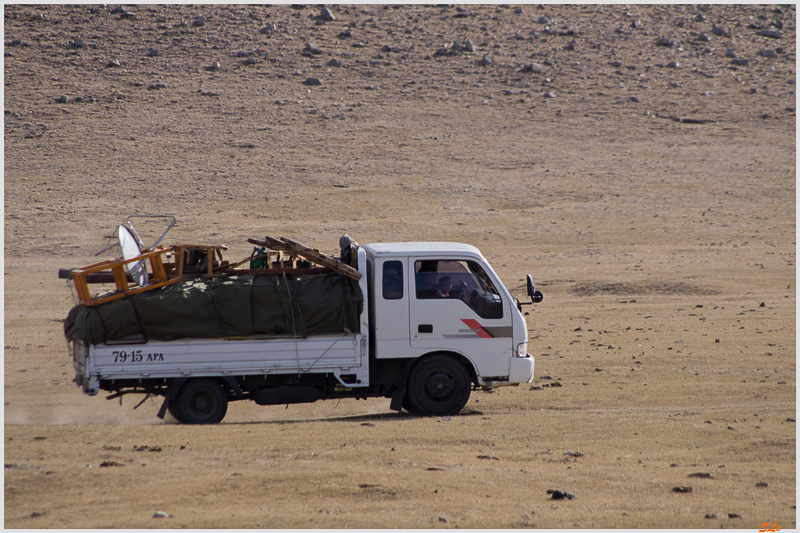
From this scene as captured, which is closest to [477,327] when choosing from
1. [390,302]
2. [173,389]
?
[390,302]

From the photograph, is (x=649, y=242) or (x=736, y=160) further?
(x=736, y=160)

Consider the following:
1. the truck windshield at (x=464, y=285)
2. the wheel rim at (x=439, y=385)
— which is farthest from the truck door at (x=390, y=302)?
Answer: the wheel rim at (x=439, y=385)

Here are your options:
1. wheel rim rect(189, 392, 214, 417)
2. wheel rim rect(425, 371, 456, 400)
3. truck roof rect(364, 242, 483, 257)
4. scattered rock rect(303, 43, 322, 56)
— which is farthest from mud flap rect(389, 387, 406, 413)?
scattered rock rect(303, 43, 322, 56)

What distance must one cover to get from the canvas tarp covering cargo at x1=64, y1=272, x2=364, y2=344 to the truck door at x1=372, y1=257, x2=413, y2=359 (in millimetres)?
297

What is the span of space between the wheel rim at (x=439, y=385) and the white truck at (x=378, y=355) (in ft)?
0.04

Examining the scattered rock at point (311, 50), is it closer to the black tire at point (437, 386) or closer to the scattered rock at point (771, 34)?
the scattered rock at point (771, 34)

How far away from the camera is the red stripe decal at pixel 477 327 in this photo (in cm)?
966

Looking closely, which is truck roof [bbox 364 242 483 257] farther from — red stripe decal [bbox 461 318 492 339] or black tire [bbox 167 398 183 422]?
black tire [bbox 167 398 183 422]

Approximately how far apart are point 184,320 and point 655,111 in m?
42.0

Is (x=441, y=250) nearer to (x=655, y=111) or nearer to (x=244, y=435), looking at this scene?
(x=244, y=435)

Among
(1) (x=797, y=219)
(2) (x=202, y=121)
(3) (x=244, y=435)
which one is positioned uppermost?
(2) (x=202, y=121)

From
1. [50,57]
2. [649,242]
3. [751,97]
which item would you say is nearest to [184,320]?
[649,242]

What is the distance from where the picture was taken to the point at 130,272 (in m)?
8.95

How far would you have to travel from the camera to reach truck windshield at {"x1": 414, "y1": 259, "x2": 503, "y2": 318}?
9609mm
